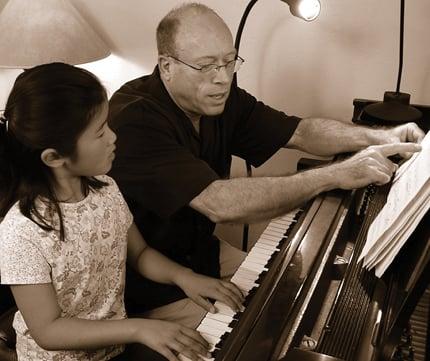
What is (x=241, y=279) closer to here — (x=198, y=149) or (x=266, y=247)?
(x=266, y=247)

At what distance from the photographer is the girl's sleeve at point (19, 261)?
1.08 metres

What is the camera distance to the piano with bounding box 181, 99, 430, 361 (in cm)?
93

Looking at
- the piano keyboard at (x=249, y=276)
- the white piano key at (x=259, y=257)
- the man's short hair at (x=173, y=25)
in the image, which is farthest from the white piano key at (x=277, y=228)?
the man's short hair at (x=173, y=25)

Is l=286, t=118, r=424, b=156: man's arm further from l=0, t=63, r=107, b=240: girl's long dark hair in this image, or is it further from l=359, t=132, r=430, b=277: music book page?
l=0, t=63, r=107, b=240: girl's long dark hair

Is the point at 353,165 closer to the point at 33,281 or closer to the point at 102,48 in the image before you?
the point at 33,281

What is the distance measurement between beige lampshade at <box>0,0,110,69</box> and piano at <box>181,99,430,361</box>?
1326 millimetres

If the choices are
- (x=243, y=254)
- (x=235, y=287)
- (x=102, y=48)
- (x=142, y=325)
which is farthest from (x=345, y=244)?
(x=102, y=48)

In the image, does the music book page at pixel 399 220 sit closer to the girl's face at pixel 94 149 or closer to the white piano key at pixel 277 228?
the white piano key at pixel 277 228

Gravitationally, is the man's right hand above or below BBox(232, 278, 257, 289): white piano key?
above

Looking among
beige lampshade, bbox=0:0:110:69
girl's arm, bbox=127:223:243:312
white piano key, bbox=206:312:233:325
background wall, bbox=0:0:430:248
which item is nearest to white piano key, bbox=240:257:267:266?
girl's arm, bbox=127:223:243:312

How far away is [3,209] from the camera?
1152 millimetres

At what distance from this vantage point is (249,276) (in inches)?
50.5

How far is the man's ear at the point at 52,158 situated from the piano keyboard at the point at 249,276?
0.44 metres

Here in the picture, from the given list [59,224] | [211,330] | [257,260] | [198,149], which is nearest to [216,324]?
[211,330]
